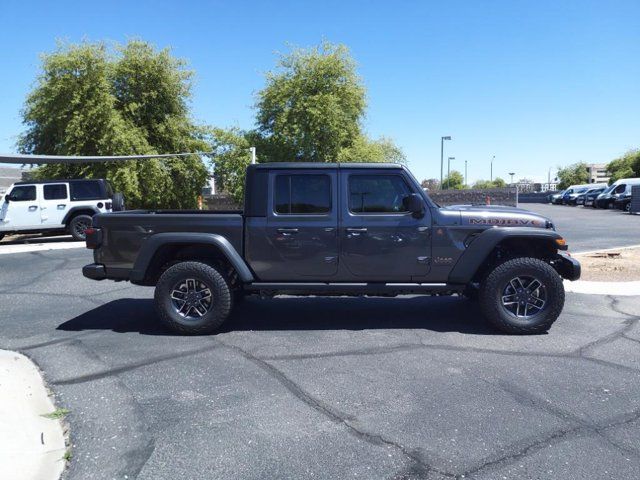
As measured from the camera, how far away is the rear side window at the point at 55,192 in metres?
16.3

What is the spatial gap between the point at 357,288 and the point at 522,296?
1.90 m

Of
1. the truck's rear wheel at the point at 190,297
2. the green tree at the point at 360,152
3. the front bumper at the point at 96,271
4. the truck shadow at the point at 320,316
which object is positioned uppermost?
the green tree at the point at 360,152

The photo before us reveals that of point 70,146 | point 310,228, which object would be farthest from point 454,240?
point 70,146

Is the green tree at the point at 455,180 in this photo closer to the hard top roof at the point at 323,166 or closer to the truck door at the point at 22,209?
the truck door at the point at 22,209

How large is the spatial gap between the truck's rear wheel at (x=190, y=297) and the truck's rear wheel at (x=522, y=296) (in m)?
2.99

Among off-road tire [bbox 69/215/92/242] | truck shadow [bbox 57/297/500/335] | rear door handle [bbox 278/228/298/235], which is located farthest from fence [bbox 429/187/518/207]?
rear door handle [bbox 278/228/298/235]

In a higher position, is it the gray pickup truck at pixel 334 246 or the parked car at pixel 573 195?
the parked car at pixel 573 195

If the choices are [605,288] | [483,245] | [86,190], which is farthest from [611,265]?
[86,190]

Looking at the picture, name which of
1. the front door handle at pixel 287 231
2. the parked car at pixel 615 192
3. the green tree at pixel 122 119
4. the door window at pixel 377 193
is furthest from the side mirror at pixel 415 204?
the parked car at pixel 615 192

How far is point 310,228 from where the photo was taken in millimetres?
5699

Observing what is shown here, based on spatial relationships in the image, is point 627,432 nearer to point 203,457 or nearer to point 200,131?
point 203,457

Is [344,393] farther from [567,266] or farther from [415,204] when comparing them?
[567,266]

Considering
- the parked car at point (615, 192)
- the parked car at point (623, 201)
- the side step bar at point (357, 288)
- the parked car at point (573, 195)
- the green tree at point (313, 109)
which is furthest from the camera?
the parked car at point (573, 195)

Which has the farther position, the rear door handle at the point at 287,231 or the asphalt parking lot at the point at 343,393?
the rear door handle at the point at 287,231
